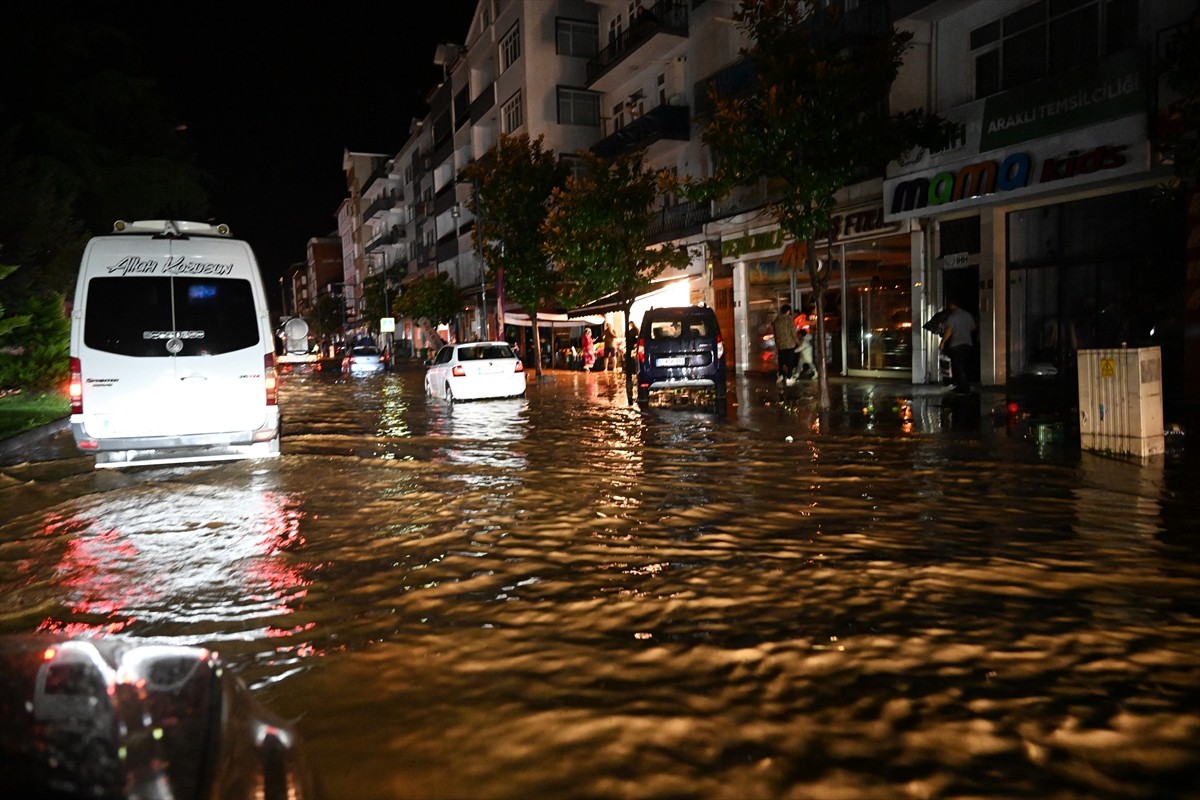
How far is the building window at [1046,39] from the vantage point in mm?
15852

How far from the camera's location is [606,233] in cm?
2706

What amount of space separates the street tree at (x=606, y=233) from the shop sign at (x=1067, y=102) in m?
10.8

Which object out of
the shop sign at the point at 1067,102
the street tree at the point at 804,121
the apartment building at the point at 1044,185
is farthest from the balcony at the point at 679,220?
the street tree at the point at 804,121

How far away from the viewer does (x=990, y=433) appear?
1212 cm

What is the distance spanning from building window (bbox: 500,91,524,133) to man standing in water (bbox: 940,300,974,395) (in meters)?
30.4

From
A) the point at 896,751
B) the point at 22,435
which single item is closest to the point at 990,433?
the point at 896,751

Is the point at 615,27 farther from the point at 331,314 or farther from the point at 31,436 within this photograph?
the point at 331,314

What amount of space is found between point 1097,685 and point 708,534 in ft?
10.9

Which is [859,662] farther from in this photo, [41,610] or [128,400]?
[128,400]

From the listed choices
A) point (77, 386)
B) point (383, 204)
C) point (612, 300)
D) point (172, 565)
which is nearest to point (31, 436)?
point (77, 386)

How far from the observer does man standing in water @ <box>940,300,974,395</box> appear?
1694 centimetres

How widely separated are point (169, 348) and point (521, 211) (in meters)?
25.0

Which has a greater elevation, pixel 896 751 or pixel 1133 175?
pixel 1133 175

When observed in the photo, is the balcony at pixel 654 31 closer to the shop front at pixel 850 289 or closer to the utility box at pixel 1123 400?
the shop front at pixel 850 289
